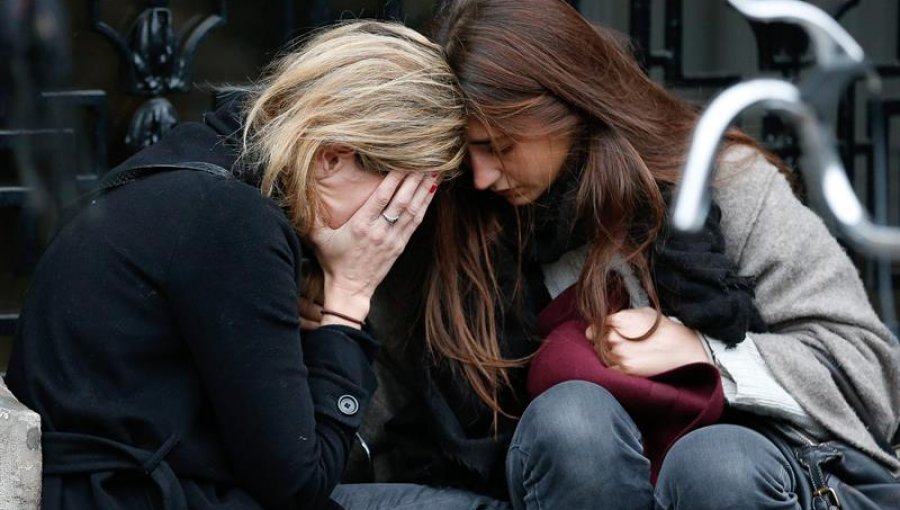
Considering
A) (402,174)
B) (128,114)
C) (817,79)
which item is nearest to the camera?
(817,79)

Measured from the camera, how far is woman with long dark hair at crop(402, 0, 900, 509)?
101 inches

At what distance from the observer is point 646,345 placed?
2.69 metres

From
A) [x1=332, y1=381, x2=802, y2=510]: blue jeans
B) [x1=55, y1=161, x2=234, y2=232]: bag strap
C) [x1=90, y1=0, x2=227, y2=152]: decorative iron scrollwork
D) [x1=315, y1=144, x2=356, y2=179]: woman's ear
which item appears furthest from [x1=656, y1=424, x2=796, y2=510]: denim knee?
[x1=90, y1=0, x2=227, y2=152]: decorative iron scrollwork

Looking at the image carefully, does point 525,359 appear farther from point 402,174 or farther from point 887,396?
point 887,396

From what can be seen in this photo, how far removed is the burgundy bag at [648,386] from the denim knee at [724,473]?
0.08 metres

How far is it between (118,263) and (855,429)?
131 cm

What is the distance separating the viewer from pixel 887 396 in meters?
2.78

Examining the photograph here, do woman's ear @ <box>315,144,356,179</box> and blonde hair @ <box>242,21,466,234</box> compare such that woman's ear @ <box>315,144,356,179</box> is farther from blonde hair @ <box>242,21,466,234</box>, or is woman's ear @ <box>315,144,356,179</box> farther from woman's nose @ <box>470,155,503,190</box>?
woman's nose @ <box>470,155,503,190</box>

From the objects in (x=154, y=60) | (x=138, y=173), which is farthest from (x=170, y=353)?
(x=154, y=60)

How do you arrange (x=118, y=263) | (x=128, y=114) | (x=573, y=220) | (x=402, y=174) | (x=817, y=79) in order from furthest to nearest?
(x=128, y=114) < (x=573, y=220) < (x=402, y=174) < (x=118, y=263) < (x=817, y=79)

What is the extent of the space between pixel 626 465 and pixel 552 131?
0.59 m

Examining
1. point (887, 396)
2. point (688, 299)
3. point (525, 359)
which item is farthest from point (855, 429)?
point (525, 359)

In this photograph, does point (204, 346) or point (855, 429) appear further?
point (855, 429)

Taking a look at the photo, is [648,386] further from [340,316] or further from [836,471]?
[340,316]
